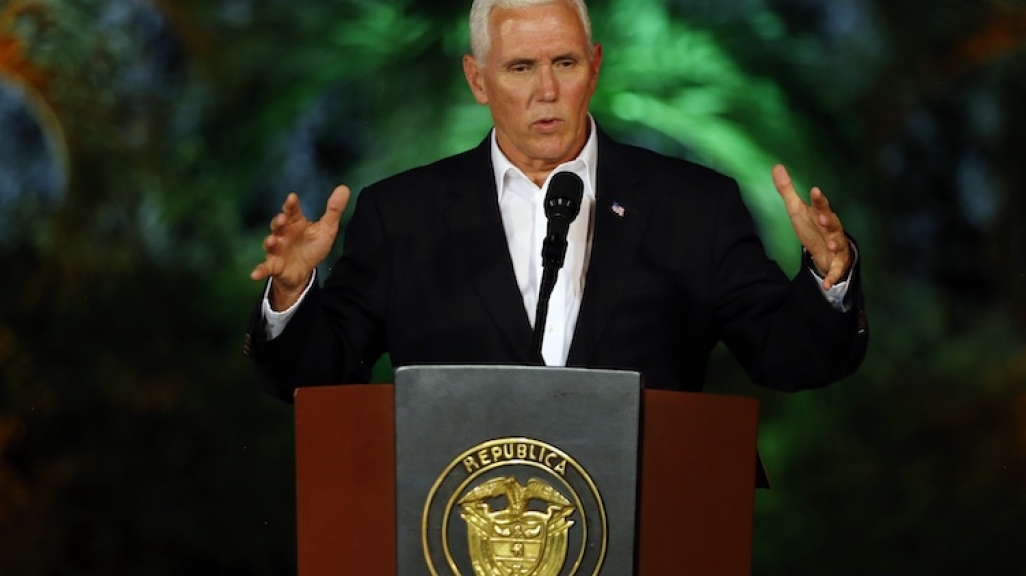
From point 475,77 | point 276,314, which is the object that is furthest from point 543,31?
point 276,314

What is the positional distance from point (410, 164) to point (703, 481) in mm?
2279

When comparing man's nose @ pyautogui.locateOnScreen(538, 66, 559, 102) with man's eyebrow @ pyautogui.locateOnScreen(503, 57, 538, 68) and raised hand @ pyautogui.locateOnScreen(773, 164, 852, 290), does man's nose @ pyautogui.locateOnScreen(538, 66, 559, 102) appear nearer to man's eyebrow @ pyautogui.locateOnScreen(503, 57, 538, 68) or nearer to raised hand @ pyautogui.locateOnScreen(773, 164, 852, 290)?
man's eyebrow @ pyautogui.locateOnScreen(503, 57, 538, 68)

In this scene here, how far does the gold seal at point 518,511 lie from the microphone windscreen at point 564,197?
38 cm

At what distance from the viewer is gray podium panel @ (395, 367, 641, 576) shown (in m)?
1.73

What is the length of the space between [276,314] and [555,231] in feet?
1.49

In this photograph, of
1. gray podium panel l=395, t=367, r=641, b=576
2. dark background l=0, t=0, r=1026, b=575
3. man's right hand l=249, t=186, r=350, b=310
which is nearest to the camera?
gray podium panel l=395, t=367, r=641, b=576

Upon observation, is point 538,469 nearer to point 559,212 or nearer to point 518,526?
point 518,526

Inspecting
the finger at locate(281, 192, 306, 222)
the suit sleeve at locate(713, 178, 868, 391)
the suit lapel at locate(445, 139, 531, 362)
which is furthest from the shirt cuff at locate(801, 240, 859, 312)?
the finger at locate(281, 192, 306, 222)

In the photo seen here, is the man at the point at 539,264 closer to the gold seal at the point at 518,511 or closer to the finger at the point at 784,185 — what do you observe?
the finger at the point at 784,185

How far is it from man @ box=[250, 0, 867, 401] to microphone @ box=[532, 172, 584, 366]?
0.37 meters

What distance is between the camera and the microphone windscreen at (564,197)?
78.6 inches

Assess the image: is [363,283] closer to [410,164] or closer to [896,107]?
[410,164]

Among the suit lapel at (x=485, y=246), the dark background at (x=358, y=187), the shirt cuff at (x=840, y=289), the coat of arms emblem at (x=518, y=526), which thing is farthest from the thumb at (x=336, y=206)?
the dark background at (x=358, y=187)

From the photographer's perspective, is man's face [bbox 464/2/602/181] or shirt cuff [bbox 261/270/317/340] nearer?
shirt cuff [bbox 261/270/317/340]
